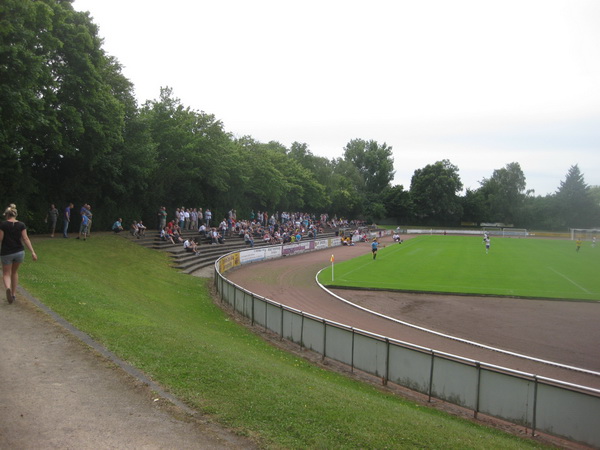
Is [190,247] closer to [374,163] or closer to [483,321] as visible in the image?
[483,321]

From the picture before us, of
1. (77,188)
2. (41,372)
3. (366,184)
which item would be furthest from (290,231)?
(366,184)

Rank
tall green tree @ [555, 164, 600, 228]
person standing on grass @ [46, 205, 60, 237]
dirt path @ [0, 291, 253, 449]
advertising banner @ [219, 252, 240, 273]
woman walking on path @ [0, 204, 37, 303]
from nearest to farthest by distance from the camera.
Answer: dirt path @ [0, 291, 253, 449]
woman walking on path @ [0, 204, 37, 303]
person standing on grass @ [46, 205, 60, 237]
advertising banner @ [219, 252, 240, 273]
tall green tree @ [555, 164, 600, 228]

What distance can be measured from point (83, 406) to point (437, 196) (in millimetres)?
114443

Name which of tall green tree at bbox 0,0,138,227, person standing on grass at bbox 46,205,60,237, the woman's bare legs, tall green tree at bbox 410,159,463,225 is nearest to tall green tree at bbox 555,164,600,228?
tall green tree at bbox 410,159,463,225

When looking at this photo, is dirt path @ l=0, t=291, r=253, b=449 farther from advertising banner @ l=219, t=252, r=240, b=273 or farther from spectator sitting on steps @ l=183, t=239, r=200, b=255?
spectator sitting on steps @ l=183, t=239, r=200, b=255

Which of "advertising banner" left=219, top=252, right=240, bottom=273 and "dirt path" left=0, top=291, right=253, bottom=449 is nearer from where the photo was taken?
"dirt path" left=0, top=291, right=253, bottom=449

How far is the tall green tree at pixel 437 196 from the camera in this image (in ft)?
369

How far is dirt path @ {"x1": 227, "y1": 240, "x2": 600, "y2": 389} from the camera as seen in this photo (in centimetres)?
1420

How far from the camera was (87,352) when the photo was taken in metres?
7.39

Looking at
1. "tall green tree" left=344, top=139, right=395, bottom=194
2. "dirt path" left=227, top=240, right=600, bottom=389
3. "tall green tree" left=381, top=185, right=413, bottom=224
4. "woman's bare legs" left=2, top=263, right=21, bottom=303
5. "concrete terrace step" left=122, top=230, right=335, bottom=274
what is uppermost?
"tall green tree" left=344, top=139, right=395, bottom=194

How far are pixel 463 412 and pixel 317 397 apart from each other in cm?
456

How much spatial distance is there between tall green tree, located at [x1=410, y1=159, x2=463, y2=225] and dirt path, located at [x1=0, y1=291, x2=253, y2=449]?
11077 centimetres

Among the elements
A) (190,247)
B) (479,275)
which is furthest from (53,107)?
(479,275)

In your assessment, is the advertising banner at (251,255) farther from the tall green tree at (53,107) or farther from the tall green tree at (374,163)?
the tall green tree at (374,163)
